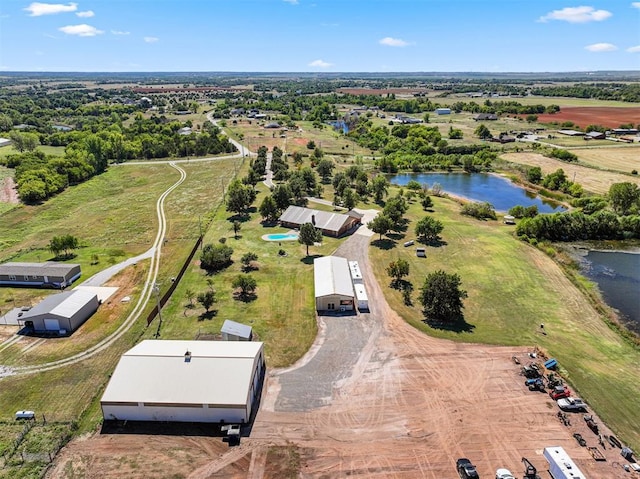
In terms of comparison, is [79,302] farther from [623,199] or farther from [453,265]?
[623,199]

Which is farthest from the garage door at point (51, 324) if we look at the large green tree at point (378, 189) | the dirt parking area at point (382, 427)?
the large green tree at point (378, 189)

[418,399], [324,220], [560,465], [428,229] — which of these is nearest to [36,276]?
[324,220]

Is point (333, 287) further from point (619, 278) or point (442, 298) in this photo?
point (619, 278)

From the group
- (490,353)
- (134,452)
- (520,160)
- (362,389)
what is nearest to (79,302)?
(134,452)

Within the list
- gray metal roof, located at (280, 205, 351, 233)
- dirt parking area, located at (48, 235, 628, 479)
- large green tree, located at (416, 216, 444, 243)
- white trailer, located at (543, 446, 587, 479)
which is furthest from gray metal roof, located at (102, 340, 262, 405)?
large green tree, located at (416, 216, 444, 243)

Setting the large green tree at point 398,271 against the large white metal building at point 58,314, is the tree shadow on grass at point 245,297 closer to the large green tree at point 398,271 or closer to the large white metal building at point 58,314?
the large white metal building at point 58,314

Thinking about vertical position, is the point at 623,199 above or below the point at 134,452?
above

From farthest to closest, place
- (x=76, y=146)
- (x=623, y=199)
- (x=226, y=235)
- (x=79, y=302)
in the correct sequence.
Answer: (x=76, y=146) < (x=623, y=199) < (x=226, y=235) < (x=79, y=302)
